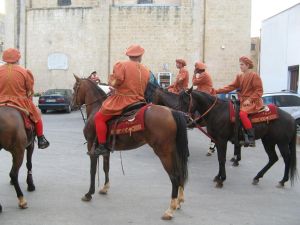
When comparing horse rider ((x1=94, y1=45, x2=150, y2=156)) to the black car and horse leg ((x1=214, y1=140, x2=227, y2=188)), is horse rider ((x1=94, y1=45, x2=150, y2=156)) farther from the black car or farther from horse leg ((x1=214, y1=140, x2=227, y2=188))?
the black car

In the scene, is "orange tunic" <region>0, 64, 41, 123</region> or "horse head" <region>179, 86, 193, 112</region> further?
"horse head" <region>179, 86, 193, 112</region>

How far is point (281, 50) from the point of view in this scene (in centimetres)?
2283

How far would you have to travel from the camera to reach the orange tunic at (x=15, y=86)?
6172 millimetres

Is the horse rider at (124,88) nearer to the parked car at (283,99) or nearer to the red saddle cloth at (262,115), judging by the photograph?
the red saddle cloth at (262,115)

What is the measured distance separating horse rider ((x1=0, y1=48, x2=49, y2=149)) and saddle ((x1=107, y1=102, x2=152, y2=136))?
51.3 inches

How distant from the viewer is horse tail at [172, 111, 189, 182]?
5.74 m

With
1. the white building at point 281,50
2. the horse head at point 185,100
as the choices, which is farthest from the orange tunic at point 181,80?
the white building at point 281,50

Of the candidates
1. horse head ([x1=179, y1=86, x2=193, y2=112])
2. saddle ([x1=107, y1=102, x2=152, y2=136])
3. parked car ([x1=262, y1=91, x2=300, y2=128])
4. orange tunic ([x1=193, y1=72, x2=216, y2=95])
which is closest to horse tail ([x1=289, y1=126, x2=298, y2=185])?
horse head ([x1=179, y1=86, x2=193, y2=112])

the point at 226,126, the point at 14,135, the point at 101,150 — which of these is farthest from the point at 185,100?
the point at 14,135

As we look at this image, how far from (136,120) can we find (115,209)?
1.35m

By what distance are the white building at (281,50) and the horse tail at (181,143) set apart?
1538 cm

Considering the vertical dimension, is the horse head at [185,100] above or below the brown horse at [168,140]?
above

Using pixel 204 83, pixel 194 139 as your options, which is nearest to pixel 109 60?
pixel 194 139

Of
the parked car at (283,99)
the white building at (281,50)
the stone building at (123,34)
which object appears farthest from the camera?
the stone building at (123,34)
